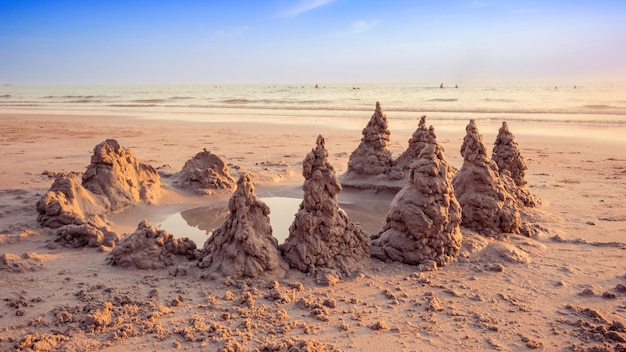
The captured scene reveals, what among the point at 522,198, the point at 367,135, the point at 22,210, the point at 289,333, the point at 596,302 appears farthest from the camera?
the point at 367,135

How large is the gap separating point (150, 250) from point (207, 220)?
227 centimetres

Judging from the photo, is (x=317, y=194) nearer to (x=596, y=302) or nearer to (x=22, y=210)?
(x=596, y=302)

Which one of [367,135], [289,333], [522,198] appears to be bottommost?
[289,333]

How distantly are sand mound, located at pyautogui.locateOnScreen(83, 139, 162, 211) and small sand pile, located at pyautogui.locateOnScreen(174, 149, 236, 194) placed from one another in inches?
25.7

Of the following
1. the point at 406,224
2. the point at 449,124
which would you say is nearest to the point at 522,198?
the point at 406,224

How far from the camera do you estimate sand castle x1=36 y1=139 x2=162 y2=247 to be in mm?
5820

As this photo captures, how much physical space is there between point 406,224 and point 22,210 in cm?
568

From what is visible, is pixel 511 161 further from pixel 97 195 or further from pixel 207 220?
pixel 97 195

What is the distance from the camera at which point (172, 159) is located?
43.0 ft

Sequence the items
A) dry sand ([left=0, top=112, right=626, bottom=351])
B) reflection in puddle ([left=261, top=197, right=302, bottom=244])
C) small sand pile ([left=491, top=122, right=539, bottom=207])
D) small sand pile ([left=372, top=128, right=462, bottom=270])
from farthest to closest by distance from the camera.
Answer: small sand pile ([left=491, top=122, right=539, bottom=207]) < reflection in puddle ([left=261, top=197, right=302, bottom=244]) < small sand pile ([left=372, top=128, right=462, bottom=270]) < dry sand ([left=0, top=112, right=626, bottom=351])

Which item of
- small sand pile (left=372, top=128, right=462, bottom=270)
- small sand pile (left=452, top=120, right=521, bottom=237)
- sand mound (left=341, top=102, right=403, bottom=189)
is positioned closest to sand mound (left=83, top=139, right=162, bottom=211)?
sand mound (left=341, top=102, right=403, bottom=189)

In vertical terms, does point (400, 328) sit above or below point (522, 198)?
below

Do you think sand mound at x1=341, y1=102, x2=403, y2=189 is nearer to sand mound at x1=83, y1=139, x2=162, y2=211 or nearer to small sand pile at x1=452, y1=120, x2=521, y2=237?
small sand pile at x1=452, y1=120, x2=521, y2=237

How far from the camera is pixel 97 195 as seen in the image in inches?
293
